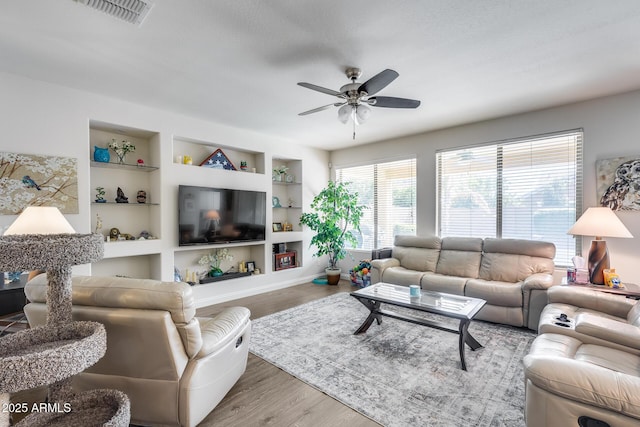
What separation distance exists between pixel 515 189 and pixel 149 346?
462 centimetres

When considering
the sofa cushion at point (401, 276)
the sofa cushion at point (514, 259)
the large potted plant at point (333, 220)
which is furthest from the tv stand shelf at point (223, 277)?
the sofa cushion at point (514, 259)

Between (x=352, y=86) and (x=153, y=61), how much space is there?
5.92 ft

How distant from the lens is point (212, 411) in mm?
2002

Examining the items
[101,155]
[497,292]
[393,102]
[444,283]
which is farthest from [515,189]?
[101,155]

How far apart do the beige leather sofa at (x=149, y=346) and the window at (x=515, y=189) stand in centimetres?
412

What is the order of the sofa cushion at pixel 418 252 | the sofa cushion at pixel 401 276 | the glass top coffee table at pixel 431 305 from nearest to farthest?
the glass top coffee table at pixel 431 305
the sofa cushion at pixel 401 276
the sofa cushion at pixel 418 252

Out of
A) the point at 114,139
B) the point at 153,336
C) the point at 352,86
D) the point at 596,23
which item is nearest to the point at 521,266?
the point at 596,23

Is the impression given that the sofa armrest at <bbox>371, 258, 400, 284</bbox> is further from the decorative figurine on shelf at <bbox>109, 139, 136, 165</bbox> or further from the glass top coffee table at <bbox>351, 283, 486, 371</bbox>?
the decorative figurine on shelf at <bbox>109, 139, 136, 165</bbox>

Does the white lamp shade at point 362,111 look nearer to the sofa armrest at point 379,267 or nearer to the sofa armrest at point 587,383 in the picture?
the sofa armrest at point 587,383

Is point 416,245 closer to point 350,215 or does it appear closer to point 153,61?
point 350,215

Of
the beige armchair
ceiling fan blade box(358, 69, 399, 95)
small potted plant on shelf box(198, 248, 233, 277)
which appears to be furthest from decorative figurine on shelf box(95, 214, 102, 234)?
the beige armchair

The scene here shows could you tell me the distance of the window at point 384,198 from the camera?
5.25 meters

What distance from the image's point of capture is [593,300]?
2.51 meters

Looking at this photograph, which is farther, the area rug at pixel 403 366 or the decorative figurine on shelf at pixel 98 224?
the decorative figurine on shelf at pixel 98 224
